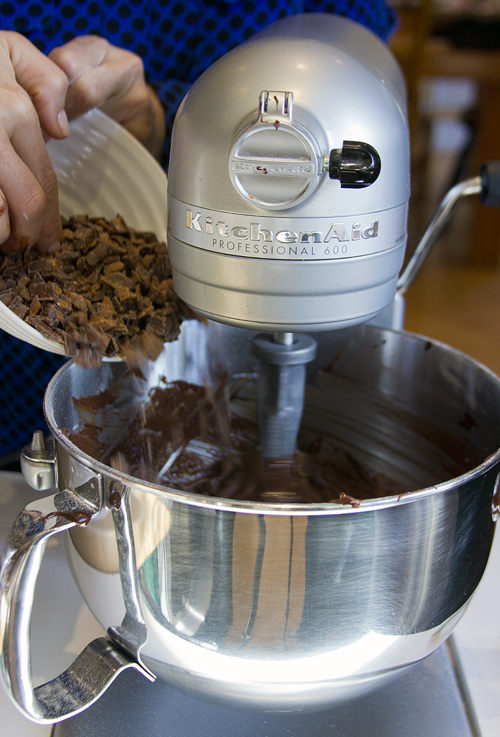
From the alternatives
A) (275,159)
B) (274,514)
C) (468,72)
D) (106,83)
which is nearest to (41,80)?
(106,83)

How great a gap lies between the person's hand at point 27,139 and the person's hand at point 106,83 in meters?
0.05

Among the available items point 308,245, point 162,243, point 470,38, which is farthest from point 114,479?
point 470,38

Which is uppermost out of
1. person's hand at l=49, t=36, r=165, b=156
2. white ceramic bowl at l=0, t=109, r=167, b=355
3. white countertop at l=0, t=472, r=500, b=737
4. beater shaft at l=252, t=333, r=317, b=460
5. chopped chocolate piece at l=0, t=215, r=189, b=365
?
person's hand at l=49, t=36, r=165, b=156

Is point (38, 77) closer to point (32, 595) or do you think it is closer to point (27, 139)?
point (27, 139)

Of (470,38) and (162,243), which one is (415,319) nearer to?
(470,38)

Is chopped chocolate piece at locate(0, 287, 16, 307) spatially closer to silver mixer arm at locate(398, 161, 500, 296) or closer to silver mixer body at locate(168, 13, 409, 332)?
silver mixer body at locate(168, 13, 409, 332)

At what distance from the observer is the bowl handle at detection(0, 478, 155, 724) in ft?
1.24

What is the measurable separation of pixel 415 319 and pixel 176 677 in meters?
2.28

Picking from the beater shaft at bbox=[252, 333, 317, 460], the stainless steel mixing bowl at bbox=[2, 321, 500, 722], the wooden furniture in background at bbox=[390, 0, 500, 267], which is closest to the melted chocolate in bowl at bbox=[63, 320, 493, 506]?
the beater shaft at bbox=[252, 333, 317, 460]

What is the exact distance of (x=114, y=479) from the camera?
0.38m

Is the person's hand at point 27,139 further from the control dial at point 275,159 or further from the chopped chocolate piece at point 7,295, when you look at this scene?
the control dial at point 275,159

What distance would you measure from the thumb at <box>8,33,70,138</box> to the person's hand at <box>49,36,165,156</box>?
5cm

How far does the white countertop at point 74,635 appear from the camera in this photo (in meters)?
0.46

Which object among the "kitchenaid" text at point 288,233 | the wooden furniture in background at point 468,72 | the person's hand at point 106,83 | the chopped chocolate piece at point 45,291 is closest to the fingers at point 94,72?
the person's hand at point 106,83
